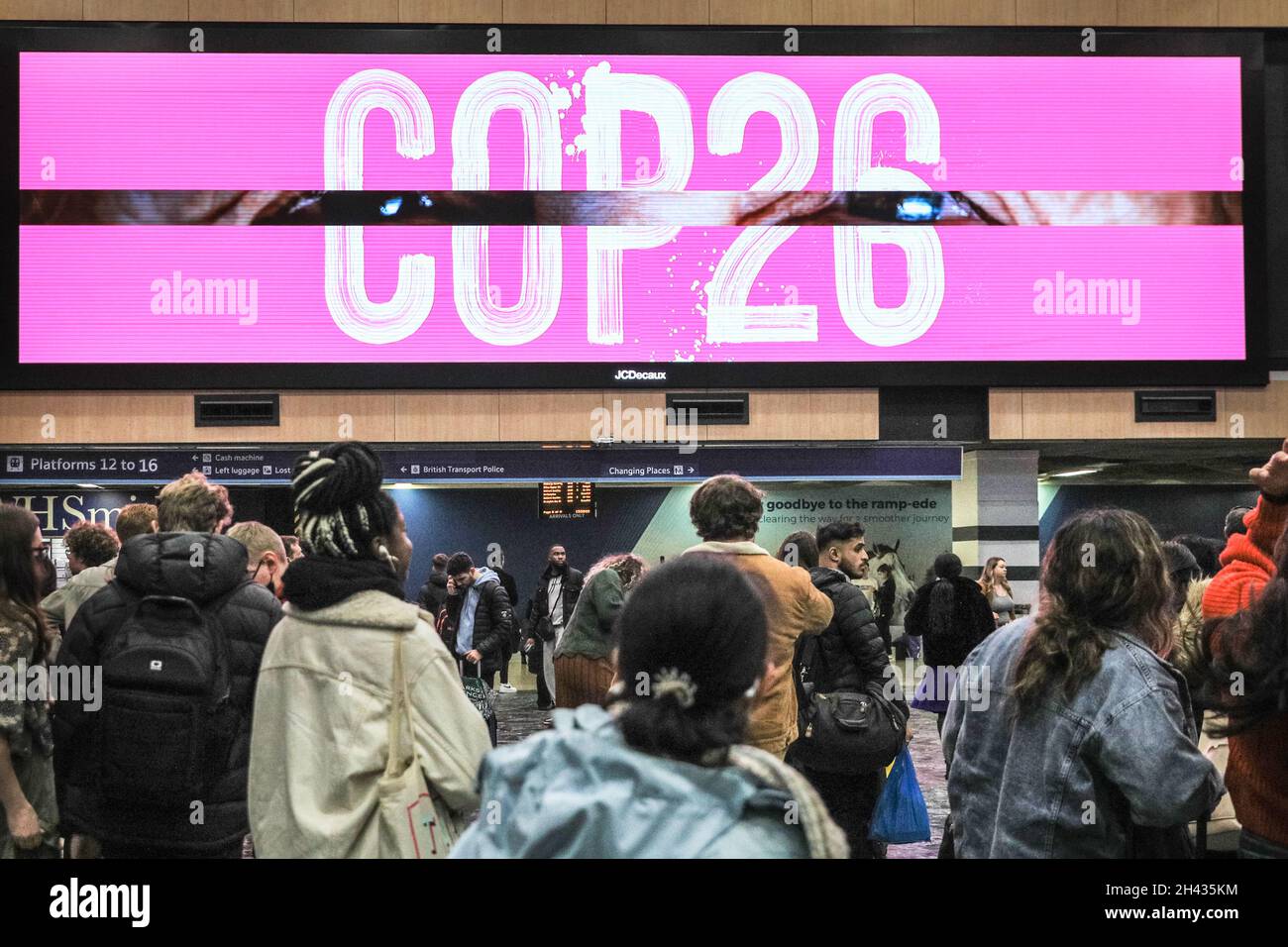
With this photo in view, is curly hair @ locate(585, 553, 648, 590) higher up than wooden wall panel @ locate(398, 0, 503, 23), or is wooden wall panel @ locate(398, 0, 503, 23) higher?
wooden wall panel @ locate(398, 0, 503, 23)

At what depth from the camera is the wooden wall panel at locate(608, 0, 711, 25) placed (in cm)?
577

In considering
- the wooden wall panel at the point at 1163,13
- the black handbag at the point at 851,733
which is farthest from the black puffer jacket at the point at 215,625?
the wooden wall panel at the point at 1163,13

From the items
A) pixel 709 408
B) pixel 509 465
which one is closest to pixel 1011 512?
pixel 509 465

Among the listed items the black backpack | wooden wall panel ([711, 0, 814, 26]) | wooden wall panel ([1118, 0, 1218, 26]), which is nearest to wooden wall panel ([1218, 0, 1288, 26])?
wooden wall panel ([1118, 0, 1218, 26])

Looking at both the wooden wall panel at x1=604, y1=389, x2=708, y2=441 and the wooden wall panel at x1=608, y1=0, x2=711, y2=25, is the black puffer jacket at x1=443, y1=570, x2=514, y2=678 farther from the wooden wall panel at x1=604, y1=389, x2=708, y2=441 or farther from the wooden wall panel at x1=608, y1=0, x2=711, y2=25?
the wooden wall panel at x1=608, y1=0, x2=711, y2=25

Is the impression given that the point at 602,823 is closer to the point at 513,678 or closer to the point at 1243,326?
the point at 1243,326

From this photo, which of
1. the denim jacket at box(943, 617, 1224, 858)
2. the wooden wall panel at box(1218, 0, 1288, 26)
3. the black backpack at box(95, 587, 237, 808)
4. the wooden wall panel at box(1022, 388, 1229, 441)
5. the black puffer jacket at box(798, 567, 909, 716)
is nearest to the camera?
the denim jacket at box(943, 617, 1224, 858)

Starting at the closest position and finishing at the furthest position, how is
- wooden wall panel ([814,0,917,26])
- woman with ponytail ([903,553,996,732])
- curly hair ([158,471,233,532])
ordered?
curly hair ([158,471,233,532])
wooden wall panel ([814,0,917,26])
woman with ponytail ([903,553,996,732])

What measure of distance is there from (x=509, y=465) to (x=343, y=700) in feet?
22.1

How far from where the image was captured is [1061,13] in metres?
5.84

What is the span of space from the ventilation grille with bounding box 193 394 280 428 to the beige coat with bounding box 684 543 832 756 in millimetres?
2847

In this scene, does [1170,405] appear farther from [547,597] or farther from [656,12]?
[547,597]

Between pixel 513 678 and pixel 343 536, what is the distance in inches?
470

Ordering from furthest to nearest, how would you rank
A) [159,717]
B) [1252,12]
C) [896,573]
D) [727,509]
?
[896,573], [1252,12], [727,509], [159,717]
